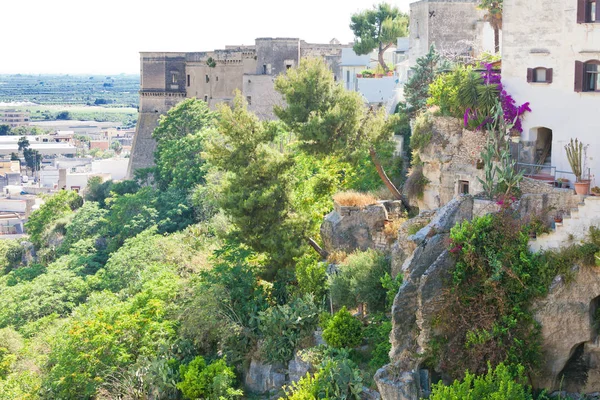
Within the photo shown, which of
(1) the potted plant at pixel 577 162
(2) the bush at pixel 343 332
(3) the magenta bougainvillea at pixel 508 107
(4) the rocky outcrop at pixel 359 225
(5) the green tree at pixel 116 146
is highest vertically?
(3) the magenta bougainvillea at pixel 508 107

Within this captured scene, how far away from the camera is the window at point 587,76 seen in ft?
79.0

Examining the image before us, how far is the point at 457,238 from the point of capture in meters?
22.3

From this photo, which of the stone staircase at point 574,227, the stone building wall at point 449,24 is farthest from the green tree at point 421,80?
the stone staircase at point 574,227

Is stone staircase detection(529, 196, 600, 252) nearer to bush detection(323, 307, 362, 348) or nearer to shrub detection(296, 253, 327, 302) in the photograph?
bush detection(323, 307, 362, 348)

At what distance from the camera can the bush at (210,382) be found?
27.1 meters

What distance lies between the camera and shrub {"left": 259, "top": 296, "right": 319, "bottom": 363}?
2745 cm

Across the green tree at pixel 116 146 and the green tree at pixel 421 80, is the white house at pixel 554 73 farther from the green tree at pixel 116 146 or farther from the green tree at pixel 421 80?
the green tree at pixel 116 146

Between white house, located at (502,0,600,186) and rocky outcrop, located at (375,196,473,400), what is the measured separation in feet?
10.7

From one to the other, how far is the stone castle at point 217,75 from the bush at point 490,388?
121 ft

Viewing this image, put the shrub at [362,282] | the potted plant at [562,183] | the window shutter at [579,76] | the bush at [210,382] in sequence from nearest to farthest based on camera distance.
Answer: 1. the potted plant at [562,183]
2. the window shutter at [579,76]
3. the shrub at [362,282]
4. the bush at [210,382]

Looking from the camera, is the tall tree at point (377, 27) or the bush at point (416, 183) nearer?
the bush at point (416, 183)

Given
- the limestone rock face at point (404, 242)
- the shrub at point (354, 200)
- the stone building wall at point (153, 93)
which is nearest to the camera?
the limestone rock face at point (404, 242)

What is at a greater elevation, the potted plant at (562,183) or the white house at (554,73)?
the white house at (554,73)

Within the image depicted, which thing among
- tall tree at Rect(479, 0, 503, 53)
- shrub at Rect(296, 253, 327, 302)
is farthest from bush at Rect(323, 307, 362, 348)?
tall tree at Rect(479, 0, 503, 53)
